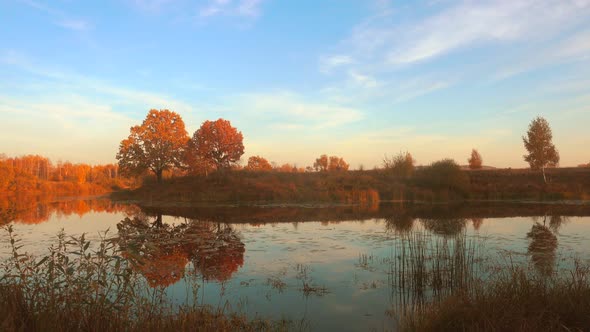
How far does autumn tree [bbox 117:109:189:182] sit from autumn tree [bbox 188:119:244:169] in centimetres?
190

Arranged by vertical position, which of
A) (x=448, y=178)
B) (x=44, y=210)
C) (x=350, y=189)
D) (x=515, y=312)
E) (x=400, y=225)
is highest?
(x=448, y=178)

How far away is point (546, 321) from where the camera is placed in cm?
527

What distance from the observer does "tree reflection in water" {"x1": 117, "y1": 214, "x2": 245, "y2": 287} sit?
9391 millimetres

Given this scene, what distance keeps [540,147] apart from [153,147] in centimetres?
4569

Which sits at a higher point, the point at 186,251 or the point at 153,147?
the point at 153,147

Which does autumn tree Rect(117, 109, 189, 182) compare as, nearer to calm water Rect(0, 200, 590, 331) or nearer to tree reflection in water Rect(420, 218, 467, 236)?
calm water Rect(0, 200, 590, 331)

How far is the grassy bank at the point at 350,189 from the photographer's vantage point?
35.5 metres

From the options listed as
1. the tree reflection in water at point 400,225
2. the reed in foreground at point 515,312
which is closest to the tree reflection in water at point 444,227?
the tree reflection in water at point 400,225

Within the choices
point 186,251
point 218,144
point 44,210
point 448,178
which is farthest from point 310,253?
point 218,144

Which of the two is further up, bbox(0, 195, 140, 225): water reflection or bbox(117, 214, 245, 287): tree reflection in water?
bbox(0, 195, 140, 225): water reflection

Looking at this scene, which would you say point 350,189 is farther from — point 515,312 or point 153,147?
point 515,312

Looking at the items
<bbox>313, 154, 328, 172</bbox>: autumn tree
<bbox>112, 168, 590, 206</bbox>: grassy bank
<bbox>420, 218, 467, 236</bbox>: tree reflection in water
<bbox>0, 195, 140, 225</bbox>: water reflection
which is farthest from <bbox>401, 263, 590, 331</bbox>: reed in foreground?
<bbox>313, 154, 328, 172</bbox>: autumn tree

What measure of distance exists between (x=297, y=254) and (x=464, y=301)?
730cm

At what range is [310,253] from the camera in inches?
510
